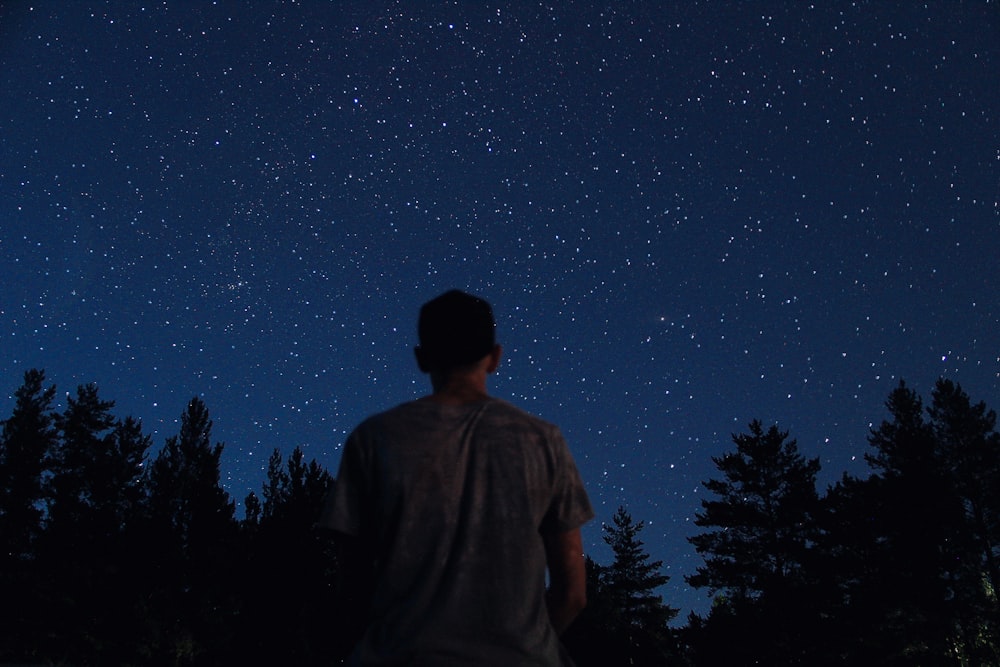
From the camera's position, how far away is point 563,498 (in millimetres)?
1909

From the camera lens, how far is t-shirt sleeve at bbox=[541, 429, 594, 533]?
1903mm

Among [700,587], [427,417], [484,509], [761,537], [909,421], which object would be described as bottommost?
[484,509]

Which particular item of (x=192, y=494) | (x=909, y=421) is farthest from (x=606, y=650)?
(x=192, y=494)

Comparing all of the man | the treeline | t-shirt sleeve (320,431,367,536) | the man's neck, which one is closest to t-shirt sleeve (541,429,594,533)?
the man

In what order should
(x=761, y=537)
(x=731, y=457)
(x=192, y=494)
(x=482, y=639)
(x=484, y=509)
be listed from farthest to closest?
(x=192, y=494)
(x=731, y=457)
(x=761, y=537)
(x=484, y=509)
(x=482, y=639)

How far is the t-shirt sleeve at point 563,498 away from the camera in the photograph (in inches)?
74.9

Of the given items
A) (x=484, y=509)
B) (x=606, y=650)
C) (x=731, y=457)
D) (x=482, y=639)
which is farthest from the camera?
(x=606, y=650)

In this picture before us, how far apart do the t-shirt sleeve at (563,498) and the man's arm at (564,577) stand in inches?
1.0

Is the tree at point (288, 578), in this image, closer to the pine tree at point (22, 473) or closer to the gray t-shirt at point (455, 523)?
the pine tree at point (22, 473)

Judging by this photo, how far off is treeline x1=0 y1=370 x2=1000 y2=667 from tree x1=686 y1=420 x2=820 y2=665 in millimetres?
65

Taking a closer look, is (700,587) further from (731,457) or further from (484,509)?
(484,509)

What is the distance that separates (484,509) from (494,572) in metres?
0.16

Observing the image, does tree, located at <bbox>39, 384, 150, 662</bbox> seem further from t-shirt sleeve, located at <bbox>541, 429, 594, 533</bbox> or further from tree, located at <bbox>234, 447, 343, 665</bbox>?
t-shirt sleeve, located at <bbox>541, 429, 594, 533</bbox>

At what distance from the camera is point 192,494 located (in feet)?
123
